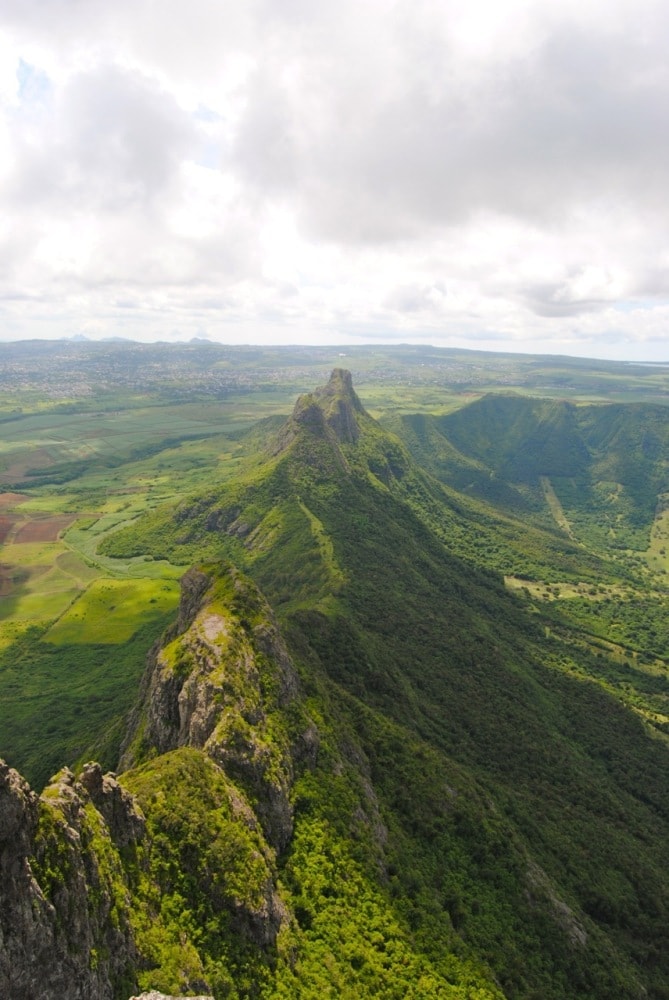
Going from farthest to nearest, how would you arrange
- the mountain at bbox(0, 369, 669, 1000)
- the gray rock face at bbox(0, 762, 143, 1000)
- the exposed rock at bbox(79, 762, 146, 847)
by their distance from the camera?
the exposed rock at bbox(79, 762, 146, 847) < the mountain at bbox(0, 369, 669, 1000) < the gray rock face at bbox(0, 762, 143, 1000)

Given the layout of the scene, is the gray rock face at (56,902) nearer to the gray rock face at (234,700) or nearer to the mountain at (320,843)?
the mountain at (320,843)

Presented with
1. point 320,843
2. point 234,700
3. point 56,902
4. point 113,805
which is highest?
point 56,902

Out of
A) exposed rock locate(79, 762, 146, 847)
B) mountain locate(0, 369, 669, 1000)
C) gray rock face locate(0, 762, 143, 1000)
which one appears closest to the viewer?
gray rock face locate(0, 762, 143, 1000)

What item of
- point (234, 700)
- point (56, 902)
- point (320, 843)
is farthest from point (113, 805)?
point (320, 843)

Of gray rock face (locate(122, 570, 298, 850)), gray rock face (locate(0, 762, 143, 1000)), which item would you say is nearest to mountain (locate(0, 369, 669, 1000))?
gray rock face (locate(0, 762, 143, 1000))

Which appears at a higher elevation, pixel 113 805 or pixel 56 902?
pixel 56 902

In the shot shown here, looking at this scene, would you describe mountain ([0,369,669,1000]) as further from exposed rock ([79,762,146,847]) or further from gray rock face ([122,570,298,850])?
gray rock face ([122,570,298,850])

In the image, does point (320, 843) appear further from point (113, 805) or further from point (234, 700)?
point (113, 805)

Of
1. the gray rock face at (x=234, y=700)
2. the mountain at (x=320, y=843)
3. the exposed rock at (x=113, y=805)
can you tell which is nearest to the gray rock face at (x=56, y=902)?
the mountain at (x=320, y=843)
